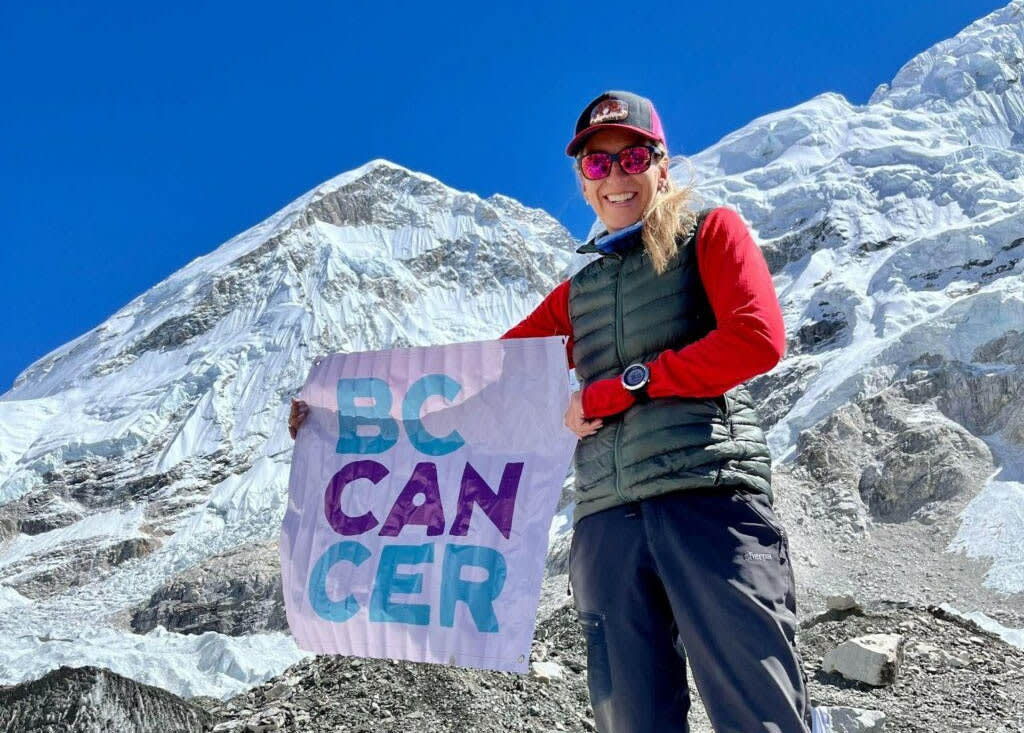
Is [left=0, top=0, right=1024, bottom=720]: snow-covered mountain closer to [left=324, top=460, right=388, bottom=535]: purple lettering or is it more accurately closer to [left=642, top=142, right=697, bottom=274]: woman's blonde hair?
[left=642, top=142, right=697, bottom=274]: woman's blonde hair

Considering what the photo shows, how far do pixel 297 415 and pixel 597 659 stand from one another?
1398 mm

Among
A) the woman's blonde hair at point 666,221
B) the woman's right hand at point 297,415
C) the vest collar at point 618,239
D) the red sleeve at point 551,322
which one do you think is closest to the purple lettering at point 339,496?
the woman's right hand at point 297,415

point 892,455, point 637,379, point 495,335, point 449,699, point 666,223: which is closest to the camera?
point 637,379

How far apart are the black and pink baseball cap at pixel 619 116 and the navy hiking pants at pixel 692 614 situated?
945mm

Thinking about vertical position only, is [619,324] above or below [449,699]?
above

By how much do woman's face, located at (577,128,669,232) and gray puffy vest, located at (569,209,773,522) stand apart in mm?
90

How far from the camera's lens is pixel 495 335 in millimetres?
91750

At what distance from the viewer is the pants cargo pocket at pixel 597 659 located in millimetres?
2188

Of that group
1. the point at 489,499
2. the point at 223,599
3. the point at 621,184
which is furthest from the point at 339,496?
the point at 223,599

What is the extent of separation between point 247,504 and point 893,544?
182 feet

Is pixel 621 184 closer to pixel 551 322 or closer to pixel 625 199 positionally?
pixel 625 199

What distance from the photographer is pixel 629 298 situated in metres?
2.34

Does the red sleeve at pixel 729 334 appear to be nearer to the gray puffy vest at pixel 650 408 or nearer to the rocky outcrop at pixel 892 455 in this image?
the gray puffy vest at pixel 650 408

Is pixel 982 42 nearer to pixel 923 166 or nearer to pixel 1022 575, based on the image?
pixel 923 166
